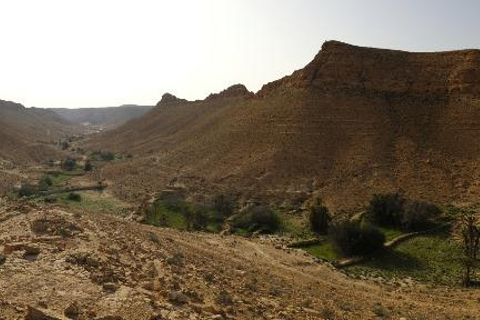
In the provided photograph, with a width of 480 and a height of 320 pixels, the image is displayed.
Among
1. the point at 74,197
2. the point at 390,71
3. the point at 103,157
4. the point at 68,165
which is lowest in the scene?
the point at 74,197

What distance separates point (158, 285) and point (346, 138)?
1196 inches

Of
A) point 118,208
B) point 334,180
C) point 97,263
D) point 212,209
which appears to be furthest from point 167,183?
point 97,263

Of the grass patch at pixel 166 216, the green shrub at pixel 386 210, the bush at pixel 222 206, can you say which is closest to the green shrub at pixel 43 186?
the grass patch at pixel 166 216

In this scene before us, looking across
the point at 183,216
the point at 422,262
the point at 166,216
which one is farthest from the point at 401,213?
the point at 166,216

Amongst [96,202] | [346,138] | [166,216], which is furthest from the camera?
[346,138]

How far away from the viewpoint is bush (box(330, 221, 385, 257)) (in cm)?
2257

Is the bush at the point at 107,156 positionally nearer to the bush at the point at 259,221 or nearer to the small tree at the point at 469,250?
the bush at the point at 259,221

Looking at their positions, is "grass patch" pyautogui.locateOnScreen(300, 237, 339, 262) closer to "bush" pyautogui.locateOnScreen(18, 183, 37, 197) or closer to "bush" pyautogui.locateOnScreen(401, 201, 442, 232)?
"bush" pyautogui.locateOnScreen(401, 201, 442, 232)

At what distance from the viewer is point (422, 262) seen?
21.7 metres

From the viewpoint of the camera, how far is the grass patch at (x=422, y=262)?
2017 cm

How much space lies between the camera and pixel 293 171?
117ft

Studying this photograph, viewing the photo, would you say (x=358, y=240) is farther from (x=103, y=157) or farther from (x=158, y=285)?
(x=103, y=157)

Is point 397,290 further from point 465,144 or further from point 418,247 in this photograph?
point 465,144

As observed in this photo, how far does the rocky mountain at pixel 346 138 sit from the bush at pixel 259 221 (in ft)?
14.0
